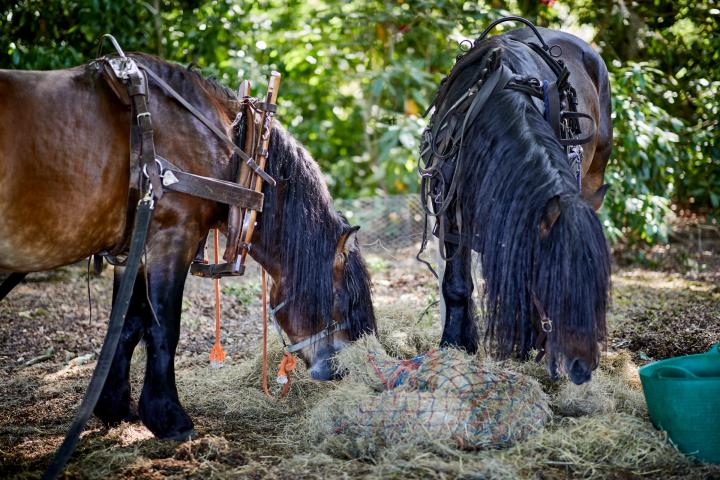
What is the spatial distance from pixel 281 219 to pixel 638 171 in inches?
183

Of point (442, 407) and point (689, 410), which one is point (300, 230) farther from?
point (689, 410)

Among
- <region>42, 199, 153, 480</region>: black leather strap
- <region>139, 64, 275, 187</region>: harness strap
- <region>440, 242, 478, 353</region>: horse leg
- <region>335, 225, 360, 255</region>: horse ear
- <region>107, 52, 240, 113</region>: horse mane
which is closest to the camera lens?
<region>42, 199, 153, 480</region>: black leather strap

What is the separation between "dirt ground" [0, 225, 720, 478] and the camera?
2.67m

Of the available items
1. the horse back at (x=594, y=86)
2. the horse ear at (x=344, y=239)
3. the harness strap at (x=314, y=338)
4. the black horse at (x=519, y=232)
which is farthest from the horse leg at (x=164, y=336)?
the horse back at (x=594, y=86)

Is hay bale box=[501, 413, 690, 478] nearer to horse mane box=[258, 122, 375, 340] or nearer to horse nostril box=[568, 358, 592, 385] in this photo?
horse nostril box=[568, 358, 592, 385]

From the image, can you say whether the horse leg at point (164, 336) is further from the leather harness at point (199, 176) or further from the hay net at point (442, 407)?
the hay net at point (442, 407)

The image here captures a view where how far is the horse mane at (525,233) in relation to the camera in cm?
248

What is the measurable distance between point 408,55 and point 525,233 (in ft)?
19.1

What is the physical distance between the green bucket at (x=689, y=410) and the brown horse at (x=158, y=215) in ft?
4.35

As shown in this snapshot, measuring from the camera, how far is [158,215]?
2.81m

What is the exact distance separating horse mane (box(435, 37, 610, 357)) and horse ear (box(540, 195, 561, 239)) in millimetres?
14

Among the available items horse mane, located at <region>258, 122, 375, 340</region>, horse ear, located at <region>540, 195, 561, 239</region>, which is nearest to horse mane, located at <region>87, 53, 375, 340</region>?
horse mane, located at <region>258, 122, 375, 340</region>

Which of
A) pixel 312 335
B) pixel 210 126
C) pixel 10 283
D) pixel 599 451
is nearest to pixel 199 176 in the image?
pixel 210 126

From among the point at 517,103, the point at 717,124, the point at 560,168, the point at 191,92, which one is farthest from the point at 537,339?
the point at 717,124
